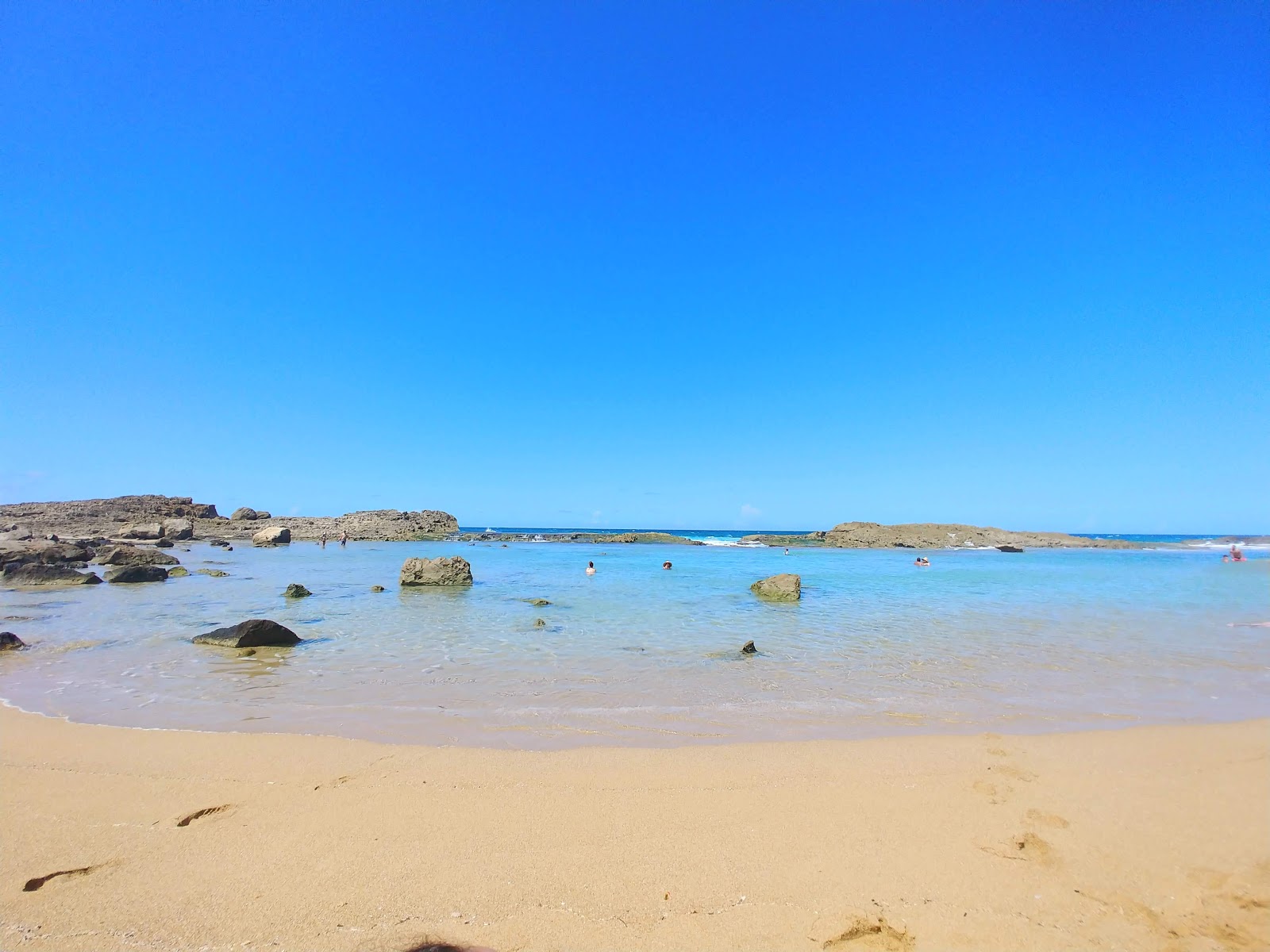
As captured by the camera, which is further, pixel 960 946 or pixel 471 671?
pixel 471 671

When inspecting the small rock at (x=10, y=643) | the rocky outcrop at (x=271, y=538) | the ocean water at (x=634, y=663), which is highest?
the rocky outcrop at (x=271, y=538)

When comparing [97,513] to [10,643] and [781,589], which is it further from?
[781,589]

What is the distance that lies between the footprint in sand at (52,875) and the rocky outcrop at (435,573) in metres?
18.9

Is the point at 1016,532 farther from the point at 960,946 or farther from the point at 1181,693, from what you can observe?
the point at 960,946

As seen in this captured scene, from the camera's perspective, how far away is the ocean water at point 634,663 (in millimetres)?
7246

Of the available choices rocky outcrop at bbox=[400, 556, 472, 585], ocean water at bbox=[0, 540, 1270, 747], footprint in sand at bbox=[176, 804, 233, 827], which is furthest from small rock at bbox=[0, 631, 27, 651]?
rocky outcrop at bbox=[400, 556, 472, 585]

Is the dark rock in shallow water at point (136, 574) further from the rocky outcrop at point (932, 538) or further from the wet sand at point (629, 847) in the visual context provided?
the rocky outcrop at point (932, 538)

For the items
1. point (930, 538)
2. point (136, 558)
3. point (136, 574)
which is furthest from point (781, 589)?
point (930, 538)

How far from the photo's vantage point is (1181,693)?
8.50m

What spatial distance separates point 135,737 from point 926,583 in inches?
1017

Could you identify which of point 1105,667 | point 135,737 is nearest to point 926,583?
point 1105,667

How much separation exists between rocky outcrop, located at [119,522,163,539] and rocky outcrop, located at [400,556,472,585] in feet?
134

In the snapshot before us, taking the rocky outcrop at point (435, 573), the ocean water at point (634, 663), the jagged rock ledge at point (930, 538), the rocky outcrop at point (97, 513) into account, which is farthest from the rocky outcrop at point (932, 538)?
the rocky outcrop at point (97, 513)

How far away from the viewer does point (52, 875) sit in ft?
11.7
